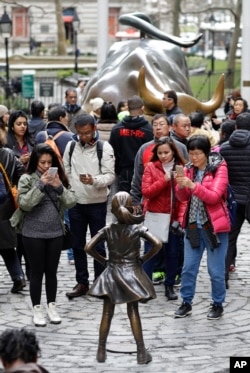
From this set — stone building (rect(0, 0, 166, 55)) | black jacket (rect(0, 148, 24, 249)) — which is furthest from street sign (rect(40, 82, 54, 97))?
stone building (rect(0, 0, 166, 55))

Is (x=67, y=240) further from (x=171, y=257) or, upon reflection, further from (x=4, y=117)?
(x=4, y=117)

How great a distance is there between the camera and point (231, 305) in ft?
33.5

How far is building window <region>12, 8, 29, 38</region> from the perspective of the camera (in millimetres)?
A: 74250

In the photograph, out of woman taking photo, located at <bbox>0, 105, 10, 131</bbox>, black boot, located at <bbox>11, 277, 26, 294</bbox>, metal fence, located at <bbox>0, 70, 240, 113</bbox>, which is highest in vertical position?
woman taking photo, located at <bbox>0, 105, 10, 131</bbox>

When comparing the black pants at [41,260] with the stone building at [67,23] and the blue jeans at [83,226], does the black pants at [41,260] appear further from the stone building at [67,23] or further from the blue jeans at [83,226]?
the stone building at [67,23]

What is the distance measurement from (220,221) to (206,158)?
591 millimetres

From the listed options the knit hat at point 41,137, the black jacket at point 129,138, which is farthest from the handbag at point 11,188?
the black jacket at point 129,138

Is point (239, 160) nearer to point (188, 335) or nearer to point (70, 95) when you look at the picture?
point (188, 335)

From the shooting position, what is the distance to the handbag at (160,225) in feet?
33.6

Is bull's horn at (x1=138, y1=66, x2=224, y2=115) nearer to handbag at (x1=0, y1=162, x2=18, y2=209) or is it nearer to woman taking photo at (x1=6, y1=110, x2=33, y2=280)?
woman taking photo at (x1=6, y1=110, x2=33, y2=280)

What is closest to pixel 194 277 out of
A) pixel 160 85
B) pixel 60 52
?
pixel 160 85

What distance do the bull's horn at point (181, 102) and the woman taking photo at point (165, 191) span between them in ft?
23.3

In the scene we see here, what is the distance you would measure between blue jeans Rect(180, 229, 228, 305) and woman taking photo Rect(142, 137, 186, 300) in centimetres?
70

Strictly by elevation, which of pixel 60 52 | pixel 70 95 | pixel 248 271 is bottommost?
pixel 60 52
